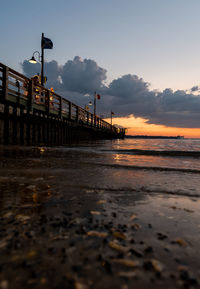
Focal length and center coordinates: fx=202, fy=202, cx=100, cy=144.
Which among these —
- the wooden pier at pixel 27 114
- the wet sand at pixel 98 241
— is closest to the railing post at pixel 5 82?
the wooden pier at pixel 27 114

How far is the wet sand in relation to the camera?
0.98 m

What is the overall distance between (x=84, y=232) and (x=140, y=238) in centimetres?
→ 39

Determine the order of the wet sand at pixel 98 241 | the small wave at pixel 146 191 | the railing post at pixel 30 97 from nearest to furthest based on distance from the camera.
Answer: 1. the wet sand at pixel 98 241
2. the small wave at pixel 146 191
3. the railing post at pixel 30 97

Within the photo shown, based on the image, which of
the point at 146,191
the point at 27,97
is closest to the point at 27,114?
the point at 27,97

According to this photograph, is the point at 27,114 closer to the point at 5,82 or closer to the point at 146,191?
the point at 5,82

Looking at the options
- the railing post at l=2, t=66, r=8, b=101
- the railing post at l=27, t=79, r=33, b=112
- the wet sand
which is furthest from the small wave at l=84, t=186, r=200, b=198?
the railing post at l=27, t=79, r=33, b=112

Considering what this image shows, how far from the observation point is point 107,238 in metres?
1.38

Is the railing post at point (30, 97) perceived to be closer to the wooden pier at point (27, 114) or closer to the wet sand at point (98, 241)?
the wooden pier at point (27, 114)

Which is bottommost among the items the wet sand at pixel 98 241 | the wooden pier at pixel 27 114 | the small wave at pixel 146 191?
the small wave at pixel 146 191

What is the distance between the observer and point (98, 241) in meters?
1.34

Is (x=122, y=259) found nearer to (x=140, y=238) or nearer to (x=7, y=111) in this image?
(x=140, y=238)

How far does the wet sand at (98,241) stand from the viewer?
3.22 ft

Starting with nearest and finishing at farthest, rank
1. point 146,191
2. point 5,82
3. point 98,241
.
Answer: point 98,241 → point 146,191 → point 5,82

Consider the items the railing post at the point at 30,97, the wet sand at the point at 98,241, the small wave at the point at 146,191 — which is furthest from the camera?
the railing post at the point at 30,97
